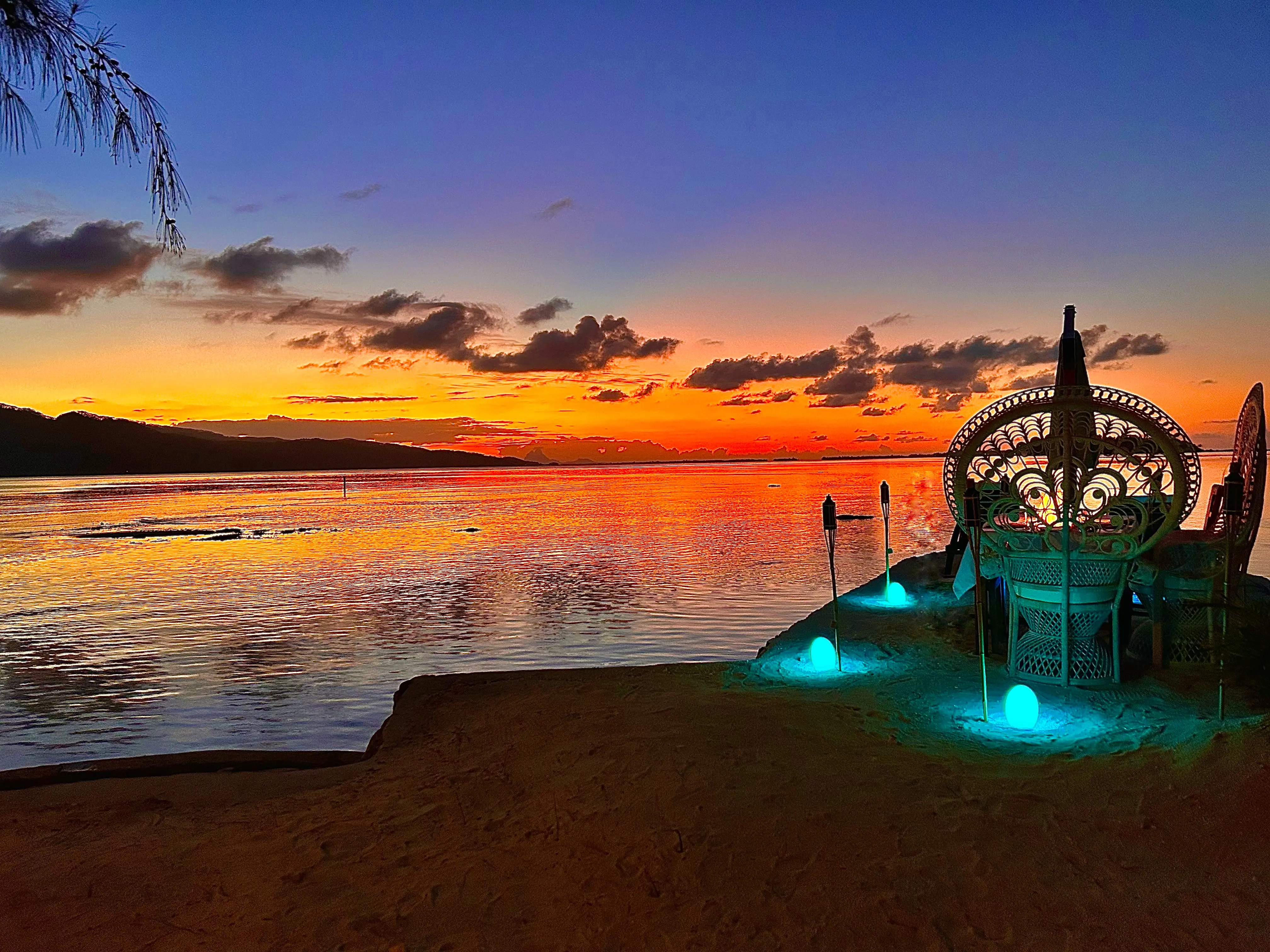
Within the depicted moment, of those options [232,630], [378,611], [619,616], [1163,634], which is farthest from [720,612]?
[232,630]

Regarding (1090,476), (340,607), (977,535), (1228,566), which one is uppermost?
(1090,476)

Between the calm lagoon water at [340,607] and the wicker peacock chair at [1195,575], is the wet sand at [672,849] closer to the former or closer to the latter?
the wicker peacock chair at [1195,575]

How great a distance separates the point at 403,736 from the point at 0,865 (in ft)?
9.61

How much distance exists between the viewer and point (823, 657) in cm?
845

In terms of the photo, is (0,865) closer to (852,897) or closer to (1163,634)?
(852,897)

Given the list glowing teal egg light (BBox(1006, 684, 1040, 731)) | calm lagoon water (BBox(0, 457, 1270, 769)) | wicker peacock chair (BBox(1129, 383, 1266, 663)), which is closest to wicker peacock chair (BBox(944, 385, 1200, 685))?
wicker peacock chair (BBox(1129, 383, 1266, 663))

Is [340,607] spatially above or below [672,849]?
below

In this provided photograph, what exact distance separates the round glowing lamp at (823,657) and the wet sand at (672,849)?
1.99 metres

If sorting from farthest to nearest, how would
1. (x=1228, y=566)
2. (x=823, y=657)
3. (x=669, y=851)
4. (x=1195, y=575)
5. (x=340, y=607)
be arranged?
(x=340, y=607)
(x=823, y=657)
(x=1195, y=575)
(x=1228, y=566)
(x=669, y=851)

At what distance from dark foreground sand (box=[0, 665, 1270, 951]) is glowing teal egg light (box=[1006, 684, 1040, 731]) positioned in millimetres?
932

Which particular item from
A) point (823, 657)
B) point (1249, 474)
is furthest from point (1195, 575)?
point (823, 657)

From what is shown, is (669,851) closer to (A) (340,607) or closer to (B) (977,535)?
(B) (977,535)

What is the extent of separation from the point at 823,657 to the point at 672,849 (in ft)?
14.8

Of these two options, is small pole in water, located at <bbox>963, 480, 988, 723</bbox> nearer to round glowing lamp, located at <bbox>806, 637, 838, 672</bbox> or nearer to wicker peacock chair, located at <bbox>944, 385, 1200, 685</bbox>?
wicker peacock chair, located at <bbox>944, 385, 1200, 685</bbox>
